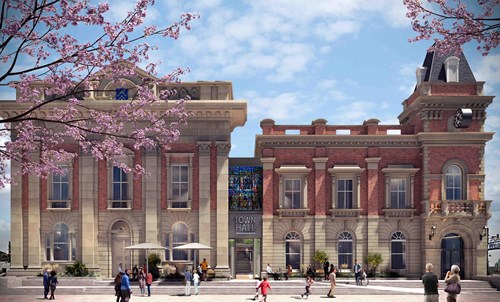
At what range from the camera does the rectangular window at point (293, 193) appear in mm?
43562

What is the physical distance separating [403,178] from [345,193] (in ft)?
11.9

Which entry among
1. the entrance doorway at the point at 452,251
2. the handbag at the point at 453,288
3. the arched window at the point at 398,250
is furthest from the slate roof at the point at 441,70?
the handbag at the point at 453,288

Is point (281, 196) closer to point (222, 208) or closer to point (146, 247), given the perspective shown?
point (222, 208)

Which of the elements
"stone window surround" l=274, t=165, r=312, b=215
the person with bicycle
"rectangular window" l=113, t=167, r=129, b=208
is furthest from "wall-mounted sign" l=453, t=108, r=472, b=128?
"rectangular window" l=113, t=167, r=129, b=208

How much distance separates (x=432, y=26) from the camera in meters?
14.7

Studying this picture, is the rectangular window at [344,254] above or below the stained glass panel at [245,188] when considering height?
below

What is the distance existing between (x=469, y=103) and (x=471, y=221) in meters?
7.03

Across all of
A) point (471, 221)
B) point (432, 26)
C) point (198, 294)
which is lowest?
point (198, 294)

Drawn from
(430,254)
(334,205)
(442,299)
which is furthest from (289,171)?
(442,299)

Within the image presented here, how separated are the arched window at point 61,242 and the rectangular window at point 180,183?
662cm

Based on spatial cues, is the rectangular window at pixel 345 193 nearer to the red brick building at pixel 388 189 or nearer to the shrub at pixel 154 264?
the red brick building at pixel 388 189

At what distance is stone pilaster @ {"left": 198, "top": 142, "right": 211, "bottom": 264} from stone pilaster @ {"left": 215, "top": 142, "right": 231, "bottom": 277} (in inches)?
23.2

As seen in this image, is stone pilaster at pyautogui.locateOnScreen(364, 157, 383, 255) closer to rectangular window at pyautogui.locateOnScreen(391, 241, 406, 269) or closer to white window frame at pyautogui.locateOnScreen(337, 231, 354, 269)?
white window frame at pyautogui.locateOnScreen(337, 231, 354, 269)

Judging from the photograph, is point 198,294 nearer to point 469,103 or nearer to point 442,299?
point 442,299
